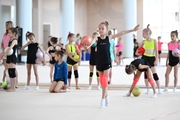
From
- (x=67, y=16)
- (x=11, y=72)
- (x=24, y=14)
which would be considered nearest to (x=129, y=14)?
(x=67, y=16)

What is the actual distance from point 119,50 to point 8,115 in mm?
17917

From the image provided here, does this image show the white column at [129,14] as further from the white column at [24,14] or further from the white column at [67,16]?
the white column at [24,14]

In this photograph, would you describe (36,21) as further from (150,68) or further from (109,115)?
(109,115)

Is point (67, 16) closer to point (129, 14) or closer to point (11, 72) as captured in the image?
point (129, 14)

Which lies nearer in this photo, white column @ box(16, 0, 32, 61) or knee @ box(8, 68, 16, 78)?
knee @ box(8, 68, 16, 78)

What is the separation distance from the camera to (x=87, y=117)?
665 cm

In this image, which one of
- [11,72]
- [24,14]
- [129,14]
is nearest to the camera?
[11,72]

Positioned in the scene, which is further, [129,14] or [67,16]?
[129,14]

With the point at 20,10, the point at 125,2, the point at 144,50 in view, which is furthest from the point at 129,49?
the point at 144,50

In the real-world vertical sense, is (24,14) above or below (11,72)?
above

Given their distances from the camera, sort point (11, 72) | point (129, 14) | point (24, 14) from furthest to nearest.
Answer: point (129, 14) → point (24, 14) → point (11, 72)

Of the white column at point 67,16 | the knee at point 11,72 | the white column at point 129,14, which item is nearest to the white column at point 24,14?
the white column at point 67,16

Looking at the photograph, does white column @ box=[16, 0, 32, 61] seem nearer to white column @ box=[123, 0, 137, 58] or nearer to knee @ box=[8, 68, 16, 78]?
white column @ box=[123, 0, 137, 58]

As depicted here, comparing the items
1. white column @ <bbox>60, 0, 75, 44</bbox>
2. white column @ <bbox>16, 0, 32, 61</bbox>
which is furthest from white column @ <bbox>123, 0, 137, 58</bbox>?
white column @ <bbox>16, 0, 32, 61</bbox>
